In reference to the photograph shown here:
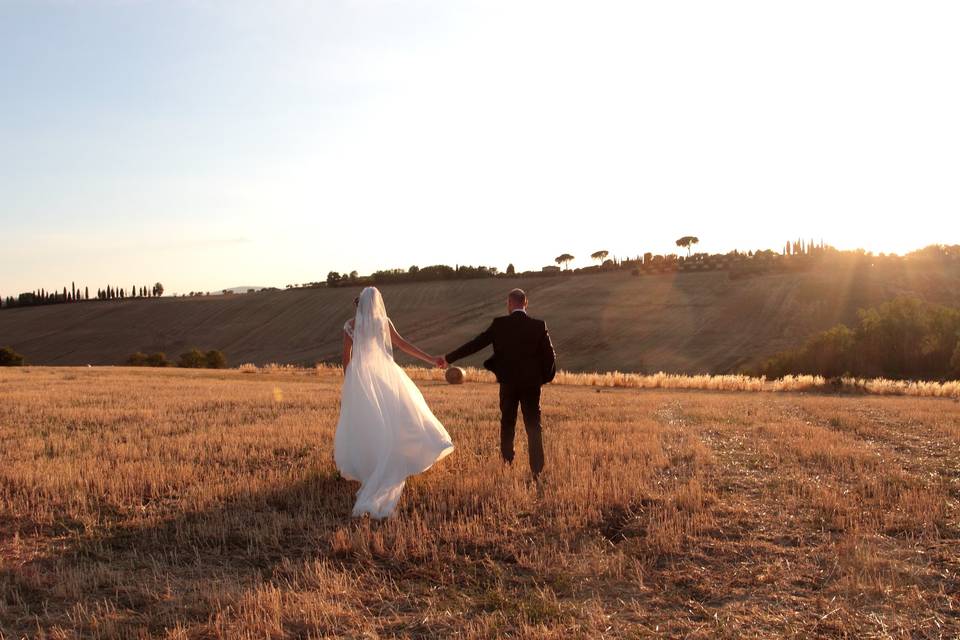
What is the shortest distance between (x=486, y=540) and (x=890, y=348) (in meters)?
44.8

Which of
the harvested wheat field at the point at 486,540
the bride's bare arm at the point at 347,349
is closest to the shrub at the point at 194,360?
the harvested wheat field at the point at 486,540

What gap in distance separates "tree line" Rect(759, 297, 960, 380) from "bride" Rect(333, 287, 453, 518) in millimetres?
41052

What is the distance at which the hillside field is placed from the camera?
63781mm

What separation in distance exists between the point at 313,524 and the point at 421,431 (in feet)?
5.77

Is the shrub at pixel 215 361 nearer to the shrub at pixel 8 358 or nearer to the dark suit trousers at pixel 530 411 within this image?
the shrub at pixel 8 358

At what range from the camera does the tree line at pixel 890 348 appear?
144 feet

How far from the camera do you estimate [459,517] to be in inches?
317

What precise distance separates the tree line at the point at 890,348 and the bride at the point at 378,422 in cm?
4105

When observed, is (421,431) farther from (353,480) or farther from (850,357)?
(850,357)

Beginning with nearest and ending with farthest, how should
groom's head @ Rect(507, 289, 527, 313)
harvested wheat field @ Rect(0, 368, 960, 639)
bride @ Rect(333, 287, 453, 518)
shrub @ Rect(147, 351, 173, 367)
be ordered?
1. harvested wheat field @ Rect(0, 368, 960, 639)
2. bride @ Rect(333, 287, 453, 518)
3. groom's head @ Rect(507, 289, 527, 313)
4. shrub @ Rect(147, 351, 173, 367)

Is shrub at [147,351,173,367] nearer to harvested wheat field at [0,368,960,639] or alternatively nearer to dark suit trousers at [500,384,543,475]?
harvested wheat field at [0,368,960,639]

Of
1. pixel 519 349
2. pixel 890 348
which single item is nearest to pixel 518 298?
pixel 519 349

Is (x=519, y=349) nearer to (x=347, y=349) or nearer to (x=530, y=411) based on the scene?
(x=530, y=411)

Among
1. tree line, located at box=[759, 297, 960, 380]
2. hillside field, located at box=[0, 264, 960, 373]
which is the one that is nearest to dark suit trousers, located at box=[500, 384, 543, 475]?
tree line, located at box=[759, 297, 960, 380]
